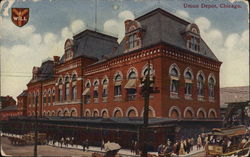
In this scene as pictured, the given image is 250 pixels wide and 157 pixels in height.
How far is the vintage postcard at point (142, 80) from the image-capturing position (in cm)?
1611

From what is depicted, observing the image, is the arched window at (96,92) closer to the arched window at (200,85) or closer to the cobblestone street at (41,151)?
the cobblestone street at (41,151)

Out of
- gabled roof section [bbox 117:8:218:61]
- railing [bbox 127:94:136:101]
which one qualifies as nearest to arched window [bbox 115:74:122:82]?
railing [bbox 127:94:136:101]

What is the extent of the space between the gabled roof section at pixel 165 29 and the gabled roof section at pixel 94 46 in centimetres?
441

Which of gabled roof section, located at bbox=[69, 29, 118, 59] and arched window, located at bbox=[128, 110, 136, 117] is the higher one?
gabled roof section, located at bbox=[69, 29, 118, 59]

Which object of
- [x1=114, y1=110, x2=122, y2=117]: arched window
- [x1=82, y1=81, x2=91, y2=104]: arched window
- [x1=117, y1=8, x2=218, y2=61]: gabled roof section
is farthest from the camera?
[x1=82, y1=81, x2=91, y2=104]: arched window

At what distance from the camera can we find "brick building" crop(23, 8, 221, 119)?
56.7 ft

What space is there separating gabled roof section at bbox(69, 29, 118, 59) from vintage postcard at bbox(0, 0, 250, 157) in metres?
1.48

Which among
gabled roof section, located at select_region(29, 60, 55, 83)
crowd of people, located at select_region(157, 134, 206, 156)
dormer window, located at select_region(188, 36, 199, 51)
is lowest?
crowd of people, located at select_region(157, 134, 206, 156)

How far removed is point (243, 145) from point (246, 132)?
1.01 meters

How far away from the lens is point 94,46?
2353cm

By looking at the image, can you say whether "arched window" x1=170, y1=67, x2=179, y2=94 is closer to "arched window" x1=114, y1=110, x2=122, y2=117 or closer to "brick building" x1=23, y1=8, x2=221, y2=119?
"brick building" x1=23, y1=8, x2=221, y2=119

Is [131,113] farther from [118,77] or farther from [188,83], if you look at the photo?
[188,83]

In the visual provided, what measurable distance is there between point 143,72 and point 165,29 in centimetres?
362

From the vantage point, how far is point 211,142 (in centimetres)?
1605
